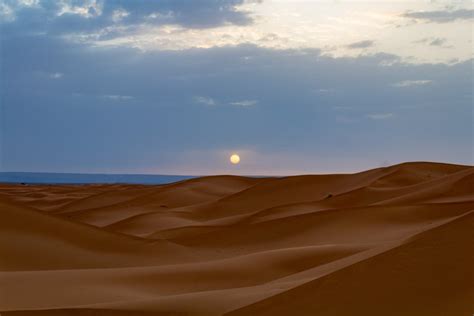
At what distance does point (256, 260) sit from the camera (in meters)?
7.49

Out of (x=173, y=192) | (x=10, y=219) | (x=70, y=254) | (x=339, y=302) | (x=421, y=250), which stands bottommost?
(x=339, y=302)

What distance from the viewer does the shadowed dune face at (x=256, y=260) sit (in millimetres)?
4457

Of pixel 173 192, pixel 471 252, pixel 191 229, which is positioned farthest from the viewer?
pixel 173 192

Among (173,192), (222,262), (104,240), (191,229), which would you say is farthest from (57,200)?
(222,262)

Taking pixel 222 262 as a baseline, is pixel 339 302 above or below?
below

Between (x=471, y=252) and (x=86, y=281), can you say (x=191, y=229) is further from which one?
(x=471, y=252)

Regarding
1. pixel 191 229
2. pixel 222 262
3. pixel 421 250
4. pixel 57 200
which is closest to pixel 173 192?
pixel 57 200

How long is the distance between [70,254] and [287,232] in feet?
14.1

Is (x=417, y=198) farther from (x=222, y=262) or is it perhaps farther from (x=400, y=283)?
(x=400, y=283)

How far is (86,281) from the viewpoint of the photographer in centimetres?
628

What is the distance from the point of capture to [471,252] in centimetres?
492

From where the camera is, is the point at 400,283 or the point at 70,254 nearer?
the point at 400,283

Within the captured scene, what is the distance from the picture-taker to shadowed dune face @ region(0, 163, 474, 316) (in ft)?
14.6

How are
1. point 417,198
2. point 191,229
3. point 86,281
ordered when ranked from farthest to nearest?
point 417,198 < point 191,229 < point 86,281
